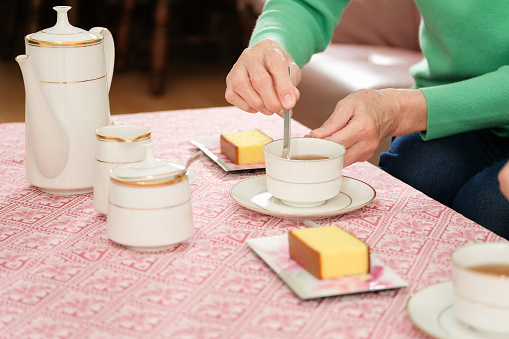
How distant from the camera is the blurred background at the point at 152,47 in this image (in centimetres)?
362

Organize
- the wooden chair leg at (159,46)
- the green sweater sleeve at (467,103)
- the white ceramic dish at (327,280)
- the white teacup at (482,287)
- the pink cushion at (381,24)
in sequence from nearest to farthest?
the white teacup at (482,287) < the white ceramic dish at (327,280) < the green sweater sleeve at (467,103) < the pink cushion at (381,24) < the wooden chair leg at (159,46)

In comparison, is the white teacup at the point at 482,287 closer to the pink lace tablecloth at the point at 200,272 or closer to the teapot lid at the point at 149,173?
the pink lace tablecloth at the point at 200,272

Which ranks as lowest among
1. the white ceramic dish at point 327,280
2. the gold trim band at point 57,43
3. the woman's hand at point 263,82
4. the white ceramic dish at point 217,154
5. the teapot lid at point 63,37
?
the white ceramic dish at point 217,154

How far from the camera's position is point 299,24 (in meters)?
1.46

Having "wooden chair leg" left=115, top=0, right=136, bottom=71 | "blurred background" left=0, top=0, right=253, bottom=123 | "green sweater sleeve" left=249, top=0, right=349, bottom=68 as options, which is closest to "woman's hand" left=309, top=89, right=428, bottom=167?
"green sweater sleeve" left=249, top=0, right=349, bottom=68

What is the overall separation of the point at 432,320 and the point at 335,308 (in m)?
0.10

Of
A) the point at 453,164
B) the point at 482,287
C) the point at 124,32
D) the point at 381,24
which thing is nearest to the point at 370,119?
the point at 453,164

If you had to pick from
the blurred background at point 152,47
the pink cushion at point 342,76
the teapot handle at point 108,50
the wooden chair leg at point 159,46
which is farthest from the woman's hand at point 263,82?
the wooden chair leg at point 159,46

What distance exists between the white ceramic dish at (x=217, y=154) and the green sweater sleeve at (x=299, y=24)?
21 centimetres

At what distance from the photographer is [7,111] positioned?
3465mm

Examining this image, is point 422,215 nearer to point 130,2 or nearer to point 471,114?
point 471,114

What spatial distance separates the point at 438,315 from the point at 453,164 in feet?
2.40

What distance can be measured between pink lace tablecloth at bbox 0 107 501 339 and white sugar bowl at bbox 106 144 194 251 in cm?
2

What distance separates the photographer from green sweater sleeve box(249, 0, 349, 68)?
1.37 metres
